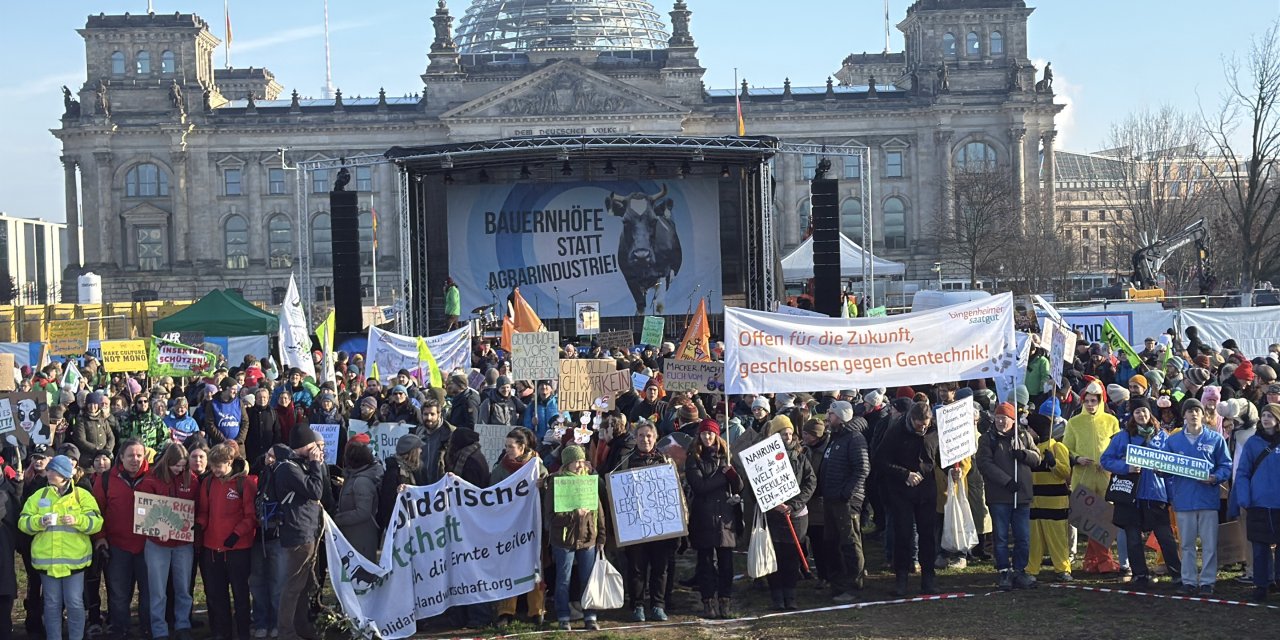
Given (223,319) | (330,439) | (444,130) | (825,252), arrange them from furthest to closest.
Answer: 1. (444,130)
2. (223,319)
3. (825,252)
4. (330,439)

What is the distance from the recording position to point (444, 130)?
85562mm

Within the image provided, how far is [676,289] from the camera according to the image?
113ft

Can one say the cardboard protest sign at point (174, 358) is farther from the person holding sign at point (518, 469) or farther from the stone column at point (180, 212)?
the stone column at point (180, 212)

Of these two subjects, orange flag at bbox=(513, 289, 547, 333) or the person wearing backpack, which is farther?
orange flag at bbox=(513, 289, 547, 333)

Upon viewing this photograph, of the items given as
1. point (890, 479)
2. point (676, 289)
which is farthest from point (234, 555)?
point (676, 289)

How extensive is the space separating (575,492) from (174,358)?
11911mm

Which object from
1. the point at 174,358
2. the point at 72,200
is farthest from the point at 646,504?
the point at 72,200

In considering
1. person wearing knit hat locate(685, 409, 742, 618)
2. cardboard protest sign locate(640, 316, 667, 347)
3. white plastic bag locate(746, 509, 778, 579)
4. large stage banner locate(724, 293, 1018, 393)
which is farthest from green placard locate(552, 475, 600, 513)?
cardboard protest sign locate(640, 316, 667, 347)

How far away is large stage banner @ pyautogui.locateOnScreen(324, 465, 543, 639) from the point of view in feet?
38.2

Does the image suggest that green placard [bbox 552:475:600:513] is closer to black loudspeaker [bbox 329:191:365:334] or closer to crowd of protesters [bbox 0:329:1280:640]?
crowd of protesters [bbox 0:329:1280:640]

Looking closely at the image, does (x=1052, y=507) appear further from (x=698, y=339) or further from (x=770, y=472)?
(x=698, y=339)

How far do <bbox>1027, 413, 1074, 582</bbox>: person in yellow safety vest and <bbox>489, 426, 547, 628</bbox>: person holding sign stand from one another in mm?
4190

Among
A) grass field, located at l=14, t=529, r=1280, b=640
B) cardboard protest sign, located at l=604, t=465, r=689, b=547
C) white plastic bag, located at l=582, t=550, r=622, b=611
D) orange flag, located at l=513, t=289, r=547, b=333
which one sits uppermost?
Result: orange flag, located at l=513, t=289, r=547, b=333

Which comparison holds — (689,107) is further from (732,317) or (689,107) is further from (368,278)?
(732,317)
